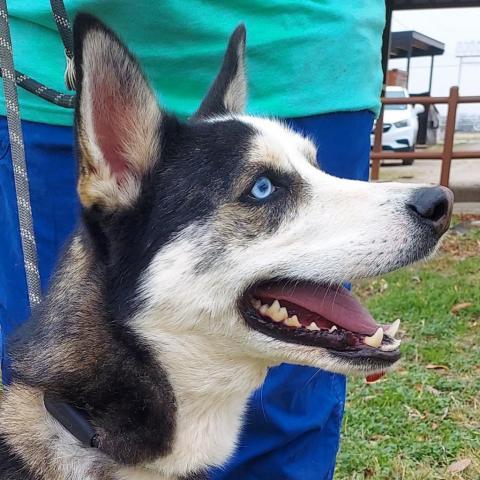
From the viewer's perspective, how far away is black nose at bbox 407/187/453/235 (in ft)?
5.72

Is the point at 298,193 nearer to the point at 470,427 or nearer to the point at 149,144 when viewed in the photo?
the point at 149,144

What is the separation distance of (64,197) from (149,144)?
22.9 inches

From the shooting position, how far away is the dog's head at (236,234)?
1.76m

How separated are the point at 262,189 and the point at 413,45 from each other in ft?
92.5

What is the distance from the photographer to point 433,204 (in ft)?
5.73

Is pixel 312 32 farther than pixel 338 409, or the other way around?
pixel 338 409

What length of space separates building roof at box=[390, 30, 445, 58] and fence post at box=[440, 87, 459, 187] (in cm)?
1667

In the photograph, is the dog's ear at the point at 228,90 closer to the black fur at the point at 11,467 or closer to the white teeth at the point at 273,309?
the white teeth at the point at 273,309

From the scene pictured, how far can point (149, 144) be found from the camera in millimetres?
1913

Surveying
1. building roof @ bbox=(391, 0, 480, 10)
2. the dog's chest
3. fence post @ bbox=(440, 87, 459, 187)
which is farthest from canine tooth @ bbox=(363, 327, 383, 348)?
building roof @ bbox=(391, 0, 480, 10)

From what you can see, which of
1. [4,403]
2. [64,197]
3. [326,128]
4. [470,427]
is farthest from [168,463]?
[470,427]

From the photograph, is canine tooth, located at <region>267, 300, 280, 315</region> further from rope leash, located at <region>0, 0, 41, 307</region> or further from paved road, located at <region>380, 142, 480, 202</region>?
paved road, located at <region>380, 142, 480, 202</region>

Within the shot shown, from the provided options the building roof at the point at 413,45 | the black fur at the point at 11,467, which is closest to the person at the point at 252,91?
the black fur at the point at 11,467

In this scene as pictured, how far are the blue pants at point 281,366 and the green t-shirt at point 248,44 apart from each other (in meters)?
0.08
